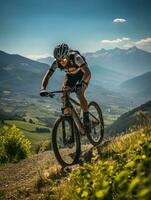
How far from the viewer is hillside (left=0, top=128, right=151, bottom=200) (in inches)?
140

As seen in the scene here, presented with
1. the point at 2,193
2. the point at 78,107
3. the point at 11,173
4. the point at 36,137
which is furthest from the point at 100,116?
the point at 36,137

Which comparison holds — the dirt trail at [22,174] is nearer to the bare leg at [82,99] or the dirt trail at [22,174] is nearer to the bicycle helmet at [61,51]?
the bare leg at [82,99]

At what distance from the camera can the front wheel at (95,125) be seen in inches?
470

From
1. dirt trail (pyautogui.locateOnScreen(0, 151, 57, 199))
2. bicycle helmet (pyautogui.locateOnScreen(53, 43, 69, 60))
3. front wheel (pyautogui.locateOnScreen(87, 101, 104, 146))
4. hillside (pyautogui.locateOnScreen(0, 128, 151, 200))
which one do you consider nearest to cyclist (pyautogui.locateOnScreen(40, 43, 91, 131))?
bicycle helmet (pyautogui.locateOnScreen(53, 43, 69, 60))

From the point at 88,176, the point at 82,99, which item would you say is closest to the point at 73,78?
the point at 82,99

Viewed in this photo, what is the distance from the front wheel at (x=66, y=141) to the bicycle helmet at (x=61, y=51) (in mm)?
1929

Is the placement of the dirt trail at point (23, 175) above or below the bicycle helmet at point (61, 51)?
below

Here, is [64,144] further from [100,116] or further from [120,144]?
[100,116]

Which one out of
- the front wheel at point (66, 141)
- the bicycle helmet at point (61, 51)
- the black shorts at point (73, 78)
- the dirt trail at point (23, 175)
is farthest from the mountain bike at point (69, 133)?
the bicycle helmet at point (61, 51)

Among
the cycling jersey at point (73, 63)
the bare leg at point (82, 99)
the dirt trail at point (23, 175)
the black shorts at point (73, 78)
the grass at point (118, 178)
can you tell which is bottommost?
the dirt trail at point (23, 175)

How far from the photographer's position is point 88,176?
4.68m

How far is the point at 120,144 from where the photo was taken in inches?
372

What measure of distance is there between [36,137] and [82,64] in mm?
147903

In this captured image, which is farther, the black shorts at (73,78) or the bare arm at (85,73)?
the black shorts at (73,78)
